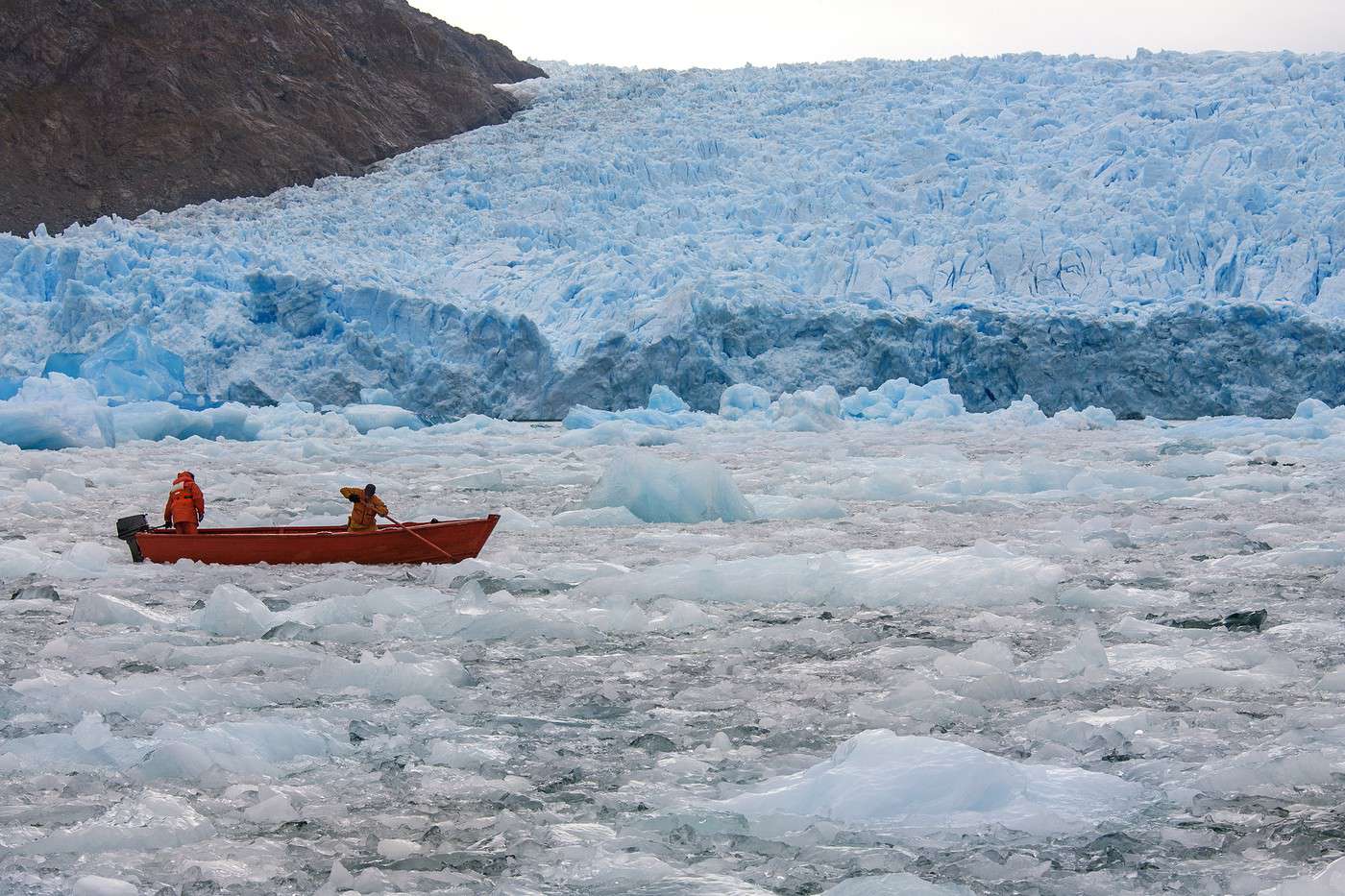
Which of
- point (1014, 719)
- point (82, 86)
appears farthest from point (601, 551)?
point (82, 86)

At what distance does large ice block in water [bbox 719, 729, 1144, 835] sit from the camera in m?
2.58

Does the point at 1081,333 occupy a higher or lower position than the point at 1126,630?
higher

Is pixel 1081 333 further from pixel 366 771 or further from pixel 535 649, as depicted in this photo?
pixel 366 771

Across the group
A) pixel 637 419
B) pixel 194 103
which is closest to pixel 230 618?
pixel 637 419

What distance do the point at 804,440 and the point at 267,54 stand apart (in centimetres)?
2309

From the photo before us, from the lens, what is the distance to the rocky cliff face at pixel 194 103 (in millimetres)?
27703

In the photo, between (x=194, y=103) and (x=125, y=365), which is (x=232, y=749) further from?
(x=194, y=103)

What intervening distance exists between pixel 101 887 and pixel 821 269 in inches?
641

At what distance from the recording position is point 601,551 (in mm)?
6109

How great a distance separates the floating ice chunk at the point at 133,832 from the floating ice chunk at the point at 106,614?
1.91 m

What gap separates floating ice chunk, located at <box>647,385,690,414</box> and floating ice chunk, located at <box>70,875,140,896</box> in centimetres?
1301

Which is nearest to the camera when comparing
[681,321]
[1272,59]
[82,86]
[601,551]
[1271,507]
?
[601,551]

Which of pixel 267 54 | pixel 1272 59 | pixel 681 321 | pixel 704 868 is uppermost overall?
pixel 267 54

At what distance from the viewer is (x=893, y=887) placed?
218 centimetres
